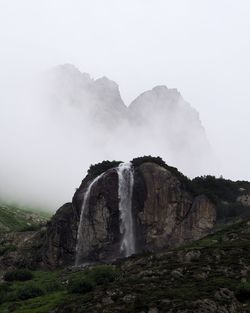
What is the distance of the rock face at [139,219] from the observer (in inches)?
3772

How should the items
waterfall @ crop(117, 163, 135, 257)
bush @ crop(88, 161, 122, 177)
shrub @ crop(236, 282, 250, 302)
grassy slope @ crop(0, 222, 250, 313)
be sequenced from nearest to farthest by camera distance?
grassy slope @ crop(0, 222, 250, 313) → shrub @ crop(236, 282, 250, 302) → waterfall @ crop(117, 163, 135, 257) → bush @ crop(88, 161, 122, 177)

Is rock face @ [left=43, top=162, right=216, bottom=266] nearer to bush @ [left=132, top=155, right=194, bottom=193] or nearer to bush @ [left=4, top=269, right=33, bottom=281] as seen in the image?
bush @ [left=132, top=155, right=194, bottom=193]

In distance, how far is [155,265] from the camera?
6359 cm

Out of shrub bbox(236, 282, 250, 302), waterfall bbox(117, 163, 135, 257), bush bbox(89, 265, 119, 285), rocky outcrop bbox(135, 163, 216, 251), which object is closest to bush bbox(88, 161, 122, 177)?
waterfall bbox(117, 163, 135, 257)

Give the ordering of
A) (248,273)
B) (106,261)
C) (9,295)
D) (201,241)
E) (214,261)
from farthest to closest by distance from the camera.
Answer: (106,261) → (201,241) → (9,295) → (214,261) → (248,273)

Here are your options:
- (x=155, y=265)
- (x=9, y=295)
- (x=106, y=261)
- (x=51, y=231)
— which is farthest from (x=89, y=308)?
(x=51, y=231)

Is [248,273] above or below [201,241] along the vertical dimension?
below

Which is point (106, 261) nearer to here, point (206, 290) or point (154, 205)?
point (154, 205)

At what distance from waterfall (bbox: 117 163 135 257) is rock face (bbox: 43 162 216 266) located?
Answer: 73cm

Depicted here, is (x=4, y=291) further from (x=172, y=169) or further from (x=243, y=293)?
(x=172, y=169)

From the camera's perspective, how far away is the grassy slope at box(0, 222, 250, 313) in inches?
1820

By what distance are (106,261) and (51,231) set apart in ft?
61.2

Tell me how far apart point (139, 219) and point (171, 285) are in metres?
45.8

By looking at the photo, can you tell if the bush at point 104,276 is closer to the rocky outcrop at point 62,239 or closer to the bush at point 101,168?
the rocky outcrop at point 62,239
